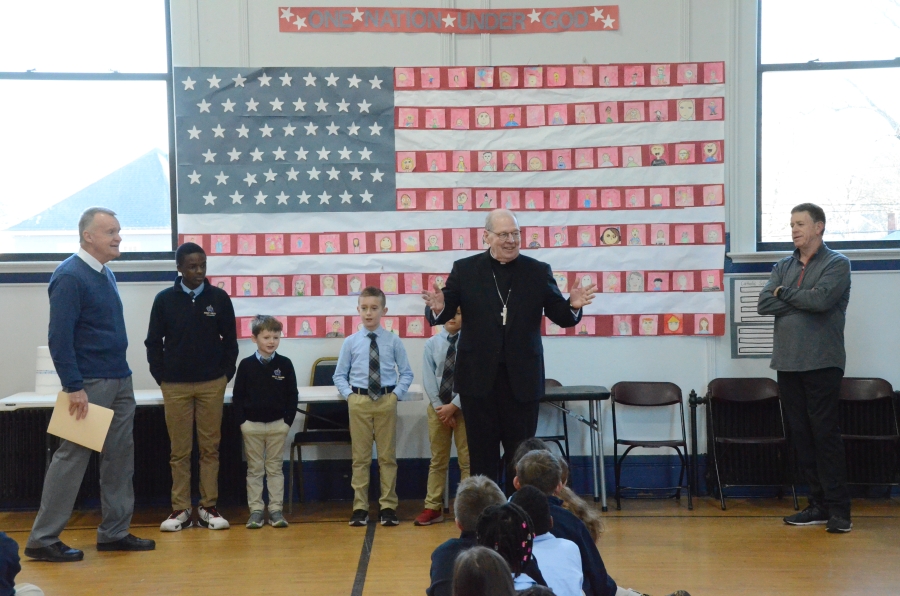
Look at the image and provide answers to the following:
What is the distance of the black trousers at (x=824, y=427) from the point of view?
4.71m

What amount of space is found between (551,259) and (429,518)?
198cm

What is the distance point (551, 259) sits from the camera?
227 inches

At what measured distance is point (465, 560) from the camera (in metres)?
1.69

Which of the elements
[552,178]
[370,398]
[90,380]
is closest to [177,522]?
[90,380]

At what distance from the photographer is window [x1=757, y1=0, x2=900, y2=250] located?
5.87m

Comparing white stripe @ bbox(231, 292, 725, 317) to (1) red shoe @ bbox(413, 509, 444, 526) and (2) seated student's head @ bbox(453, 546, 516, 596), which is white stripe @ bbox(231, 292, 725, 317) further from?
(2) seated student's head @ bbox(453, 546, 516, 596)

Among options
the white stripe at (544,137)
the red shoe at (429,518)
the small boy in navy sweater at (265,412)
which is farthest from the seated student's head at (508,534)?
the white stripe at (544,137)

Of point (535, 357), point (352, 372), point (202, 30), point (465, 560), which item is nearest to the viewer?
point (465, 560)

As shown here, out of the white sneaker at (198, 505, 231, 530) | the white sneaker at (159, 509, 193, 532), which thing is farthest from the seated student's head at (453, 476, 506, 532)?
the white sneaker at (159, 509, 193, 532)

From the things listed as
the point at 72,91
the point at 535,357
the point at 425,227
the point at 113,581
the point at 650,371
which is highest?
the point at 72,91

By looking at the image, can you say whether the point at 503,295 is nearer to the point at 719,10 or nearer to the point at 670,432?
the point at 670,432

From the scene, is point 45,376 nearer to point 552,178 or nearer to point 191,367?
point 191,367

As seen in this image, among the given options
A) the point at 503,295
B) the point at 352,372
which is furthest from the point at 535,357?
the point at 352,372

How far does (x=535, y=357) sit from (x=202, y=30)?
142 inches
